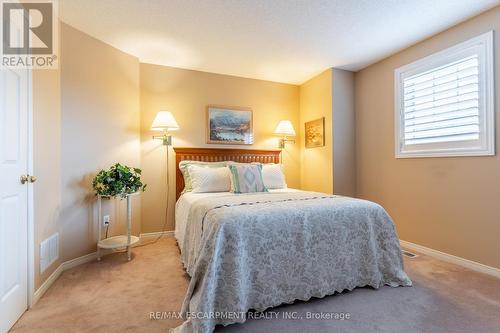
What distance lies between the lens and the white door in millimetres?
1525

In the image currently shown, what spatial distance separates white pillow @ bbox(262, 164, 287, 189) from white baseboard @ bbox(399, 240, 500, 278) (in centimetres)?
182

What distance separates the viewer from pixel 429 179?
284 cm

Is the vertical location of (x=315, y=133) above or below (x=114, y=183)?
above

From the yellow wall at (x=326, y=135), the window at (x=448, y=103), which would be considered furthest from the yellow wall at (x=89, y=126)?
the window at (x=448, y=103)

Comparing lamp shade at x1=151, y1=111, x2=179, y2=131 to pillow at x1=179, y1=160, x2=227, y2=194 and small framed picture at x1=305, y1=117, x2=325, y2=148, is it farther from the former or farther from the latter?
small framed picture at x1=305, y1=117, x2=325, y2=148

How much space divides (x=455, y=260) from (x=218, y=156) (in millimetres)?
3242

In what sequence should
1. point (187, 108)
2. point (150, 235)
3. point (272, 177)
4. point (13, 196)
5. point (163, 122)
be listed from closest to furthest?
1. point (13, 196)
2. point (163, 122)
3. point (272, 177)
4. point (150, 235)
5. point (187, 108)

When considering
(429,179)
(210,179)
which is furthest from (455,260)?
(210,179)

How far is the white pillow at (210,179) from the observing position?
3039mm

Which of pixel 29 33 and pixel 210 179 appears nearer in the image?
pixel 29 33

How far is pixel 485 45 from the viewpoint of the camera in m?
2.33

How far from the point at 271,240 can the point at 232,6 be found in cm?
214

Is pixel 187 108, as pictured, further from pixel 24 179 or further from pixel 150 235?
pixel 24 179

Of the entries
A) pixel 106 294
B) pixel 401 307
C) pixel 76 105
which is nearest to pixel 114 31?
pixel 76 105
